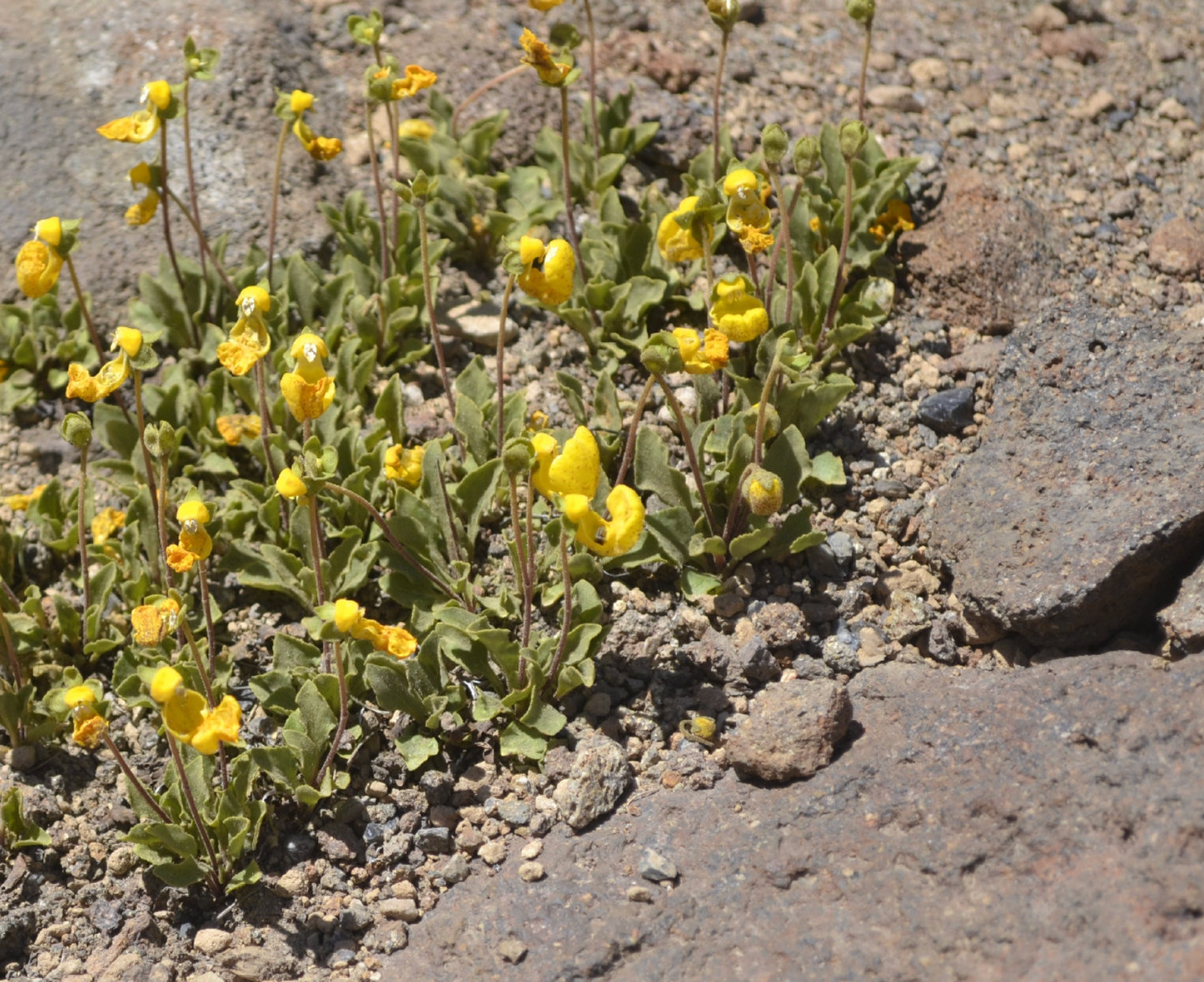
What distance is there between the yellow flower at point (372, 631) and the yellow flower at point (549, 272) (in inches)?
46.4

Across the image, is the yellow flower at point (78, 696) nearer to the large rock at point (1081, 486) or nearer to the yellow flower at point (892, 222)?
the large rock at point (1081, 486)

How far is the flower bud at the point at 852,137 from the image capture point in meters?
4.02

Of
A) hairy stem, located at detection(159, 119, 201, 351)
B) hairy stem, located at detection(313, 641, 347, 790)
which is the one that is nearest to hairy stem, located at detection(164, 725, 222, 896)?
hairy stem, located at detection(313, 641, 347, 790)

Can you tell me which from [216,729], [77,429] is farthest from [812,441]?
[77,429]

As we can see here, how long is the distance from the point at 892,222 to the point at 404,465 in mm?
2276

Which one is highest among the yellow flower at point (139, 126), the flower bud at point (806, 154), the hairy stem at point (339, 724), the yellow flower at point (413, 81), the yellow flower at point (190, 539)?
the yellow flower at point (413, 81)

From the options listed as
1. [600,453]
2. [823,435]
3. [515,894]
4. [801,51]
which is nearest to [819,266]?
[823,435]

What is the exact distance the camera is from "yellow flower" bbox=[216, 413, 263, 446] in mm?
4441

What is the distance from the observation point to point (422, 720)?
147 inches

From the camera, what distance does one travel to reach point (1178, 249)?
4.68 m

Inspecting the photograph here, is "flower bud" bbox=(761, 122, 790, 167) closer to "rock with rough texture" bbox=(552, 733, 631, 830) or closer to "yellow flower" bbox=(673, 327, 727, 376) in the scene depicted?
"yellow flower" bbox=(673, 327, 727, 376)

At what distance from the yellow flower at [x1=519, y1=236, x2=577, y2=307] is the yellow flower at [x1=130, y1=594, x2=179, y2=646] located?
1482 millimetres

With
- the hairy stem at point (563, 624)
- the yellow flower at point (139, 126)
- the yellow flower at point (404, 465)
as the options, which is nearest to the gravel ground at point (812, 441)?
the hairy stem at point (563, 624)

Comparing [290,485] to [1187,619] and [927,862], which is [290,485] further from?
[1187,619]
